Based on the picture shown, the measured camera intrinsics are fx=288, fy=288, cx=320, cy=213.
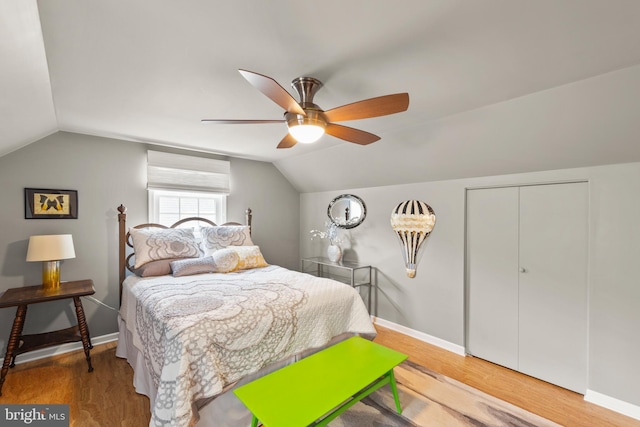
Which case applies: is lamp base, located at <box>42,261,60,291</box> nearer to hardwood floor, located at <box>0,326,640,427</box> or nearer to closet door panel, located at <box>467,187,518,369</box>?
hardwood floor, located at <box>0,326,640,427</box>

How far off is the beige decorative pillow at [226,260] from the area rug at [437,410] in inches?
69.4

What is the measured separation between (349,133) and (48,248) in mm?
2835

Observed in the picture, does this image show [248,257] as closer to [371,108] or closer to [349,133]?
[349,133]

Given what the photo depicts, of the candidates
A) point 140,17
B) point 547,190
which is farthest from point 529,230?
point 140,17

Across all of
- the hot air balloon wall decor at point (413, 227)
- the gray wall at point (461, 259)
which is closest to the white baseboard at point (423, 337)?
the gray wall at point (461, 259)

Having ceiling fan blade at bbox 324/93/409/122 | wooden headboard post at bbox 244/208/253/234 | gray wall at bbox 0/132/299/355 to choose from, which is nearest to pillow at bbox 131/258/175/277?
gray wall at bbox 0/132/299/355

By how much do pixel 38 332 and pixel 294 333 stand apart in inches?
106

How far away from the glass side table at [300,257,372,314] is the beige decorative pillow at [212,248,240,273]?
1288mm

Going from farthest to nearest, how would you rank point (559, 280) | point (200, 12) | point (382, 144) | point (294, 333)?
point (382, 144) < point (559, 280) < point (294, 333) < point (200, 12)

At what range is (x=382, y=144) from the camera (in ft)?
10.3

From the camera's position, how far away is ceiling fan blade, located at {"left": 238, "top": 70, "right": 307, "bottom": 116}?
1.37 metres

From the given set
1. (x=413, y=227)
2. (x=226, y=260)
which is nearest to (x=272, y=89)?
(x=226, y=260)

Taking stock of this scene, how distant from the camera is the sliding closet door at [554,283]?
7.80ft

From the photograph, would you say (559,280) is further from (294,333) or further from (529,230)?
(294,333)
